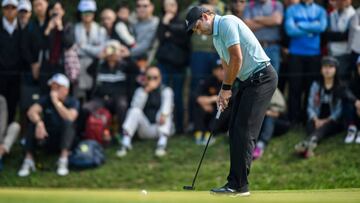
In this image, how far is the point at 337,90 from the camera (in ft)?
44.4

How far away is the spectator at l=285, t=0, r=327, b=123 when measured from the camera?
14.2 m

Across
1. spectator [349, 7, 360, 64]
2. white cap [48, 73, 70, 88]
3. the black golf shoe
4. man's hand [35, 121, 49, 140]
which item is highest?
the black golf shoe

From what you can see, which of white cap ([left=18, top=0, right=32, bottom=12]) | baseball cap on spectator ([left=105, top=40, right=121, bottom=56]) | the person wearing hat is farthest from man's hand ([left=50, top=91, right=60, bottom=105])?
white cap ([left=18, top=0, right=32, bottom=12])

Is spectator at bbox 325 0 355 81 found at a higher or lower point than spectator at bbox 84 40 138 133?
higher

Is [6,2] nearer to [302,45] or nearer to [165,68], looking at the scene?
[165,68]

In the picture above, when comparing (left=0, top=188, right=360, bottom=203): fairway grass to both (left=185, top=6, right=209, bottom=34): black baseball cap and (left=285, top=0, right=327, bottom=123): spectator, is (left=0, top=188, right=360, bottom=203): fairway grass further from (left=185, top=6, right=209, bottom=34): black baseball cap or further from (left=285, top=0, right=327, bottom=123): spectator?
(left=285, top=0, right=327, bottom=123): spectator

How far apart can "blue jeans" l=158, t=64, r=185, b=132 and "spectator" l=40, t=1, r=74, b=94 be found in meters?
1.70

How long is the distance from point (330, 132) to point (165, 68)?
320 centimetres

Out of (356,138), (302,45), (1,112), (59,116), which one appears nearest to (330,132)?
(356,138)

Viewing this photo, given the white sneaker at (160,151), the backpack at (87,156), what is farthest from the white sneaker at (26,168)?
the white sneaker at (160,151)

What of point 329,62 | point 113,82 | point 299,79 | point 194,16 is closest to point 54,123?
point 113,82

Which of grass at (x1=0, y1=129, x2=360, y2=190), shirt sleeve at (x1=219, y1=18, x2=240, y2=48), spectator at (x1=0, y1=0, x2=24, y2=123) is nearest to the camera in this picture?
shirt sleeve at (x1=219, y1=18, x2=240, y2=48)

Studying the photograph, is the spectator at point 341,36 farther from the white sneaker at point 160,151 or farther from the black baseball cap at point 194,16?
the black baseball cap at point 194,16

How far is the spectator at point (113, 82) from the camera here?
49.4 feet
